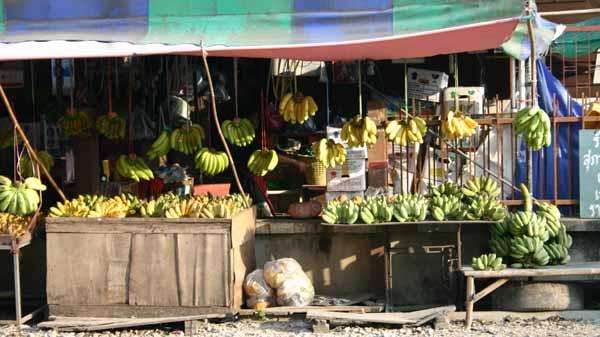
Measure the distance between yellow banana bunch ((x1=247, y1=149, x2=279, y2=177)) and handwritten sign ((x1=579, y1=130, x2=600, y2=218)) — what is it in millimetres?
2963

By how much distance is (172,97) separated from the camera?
8906 millimetres

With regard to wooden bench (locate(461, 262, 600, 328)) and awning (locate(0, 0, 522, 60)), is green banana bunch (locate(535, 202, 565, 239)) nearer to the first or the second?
wooden bench (locate(461, 262, 600, 328))

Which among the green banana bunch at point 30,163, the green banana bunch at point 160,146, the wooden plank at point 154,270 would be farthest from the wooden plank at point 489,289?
the green banana bunch at point 30,163

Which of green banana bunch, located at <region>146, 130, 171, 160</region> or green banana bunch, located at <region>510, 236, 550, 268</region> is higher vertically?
green banana bunch, located at <region>146, 130, 171, 160</region>

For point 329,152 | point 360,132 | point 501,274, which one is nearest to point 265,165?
point 329,152

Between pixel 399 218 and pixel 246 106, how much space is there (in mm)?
3242

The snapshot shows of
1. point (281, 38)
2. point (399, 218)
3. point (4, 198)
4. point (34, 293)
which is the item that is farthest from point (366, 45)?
Answer: point (34, 293)

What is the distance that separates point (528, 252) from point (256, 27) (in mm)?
3110

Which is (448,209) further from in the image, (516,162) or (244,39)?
(244,39)

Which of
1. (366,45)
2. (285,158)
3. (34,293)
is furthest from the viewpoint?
(285,158)

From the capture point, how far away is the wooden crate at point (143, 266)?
7516 mm

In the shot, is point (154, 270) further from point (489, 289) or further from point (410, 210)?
point (489, 289)

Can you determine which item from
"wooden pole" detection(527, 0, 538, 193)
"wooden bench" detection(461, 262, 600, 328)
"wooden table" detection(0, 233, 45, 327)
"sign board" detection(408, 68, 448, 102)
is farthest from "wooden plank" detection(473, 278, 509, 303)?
"wooden table" detection(0, 233, 45, 327)

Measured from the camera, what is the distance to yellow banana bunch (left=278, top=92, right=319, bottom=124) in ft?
27.7
